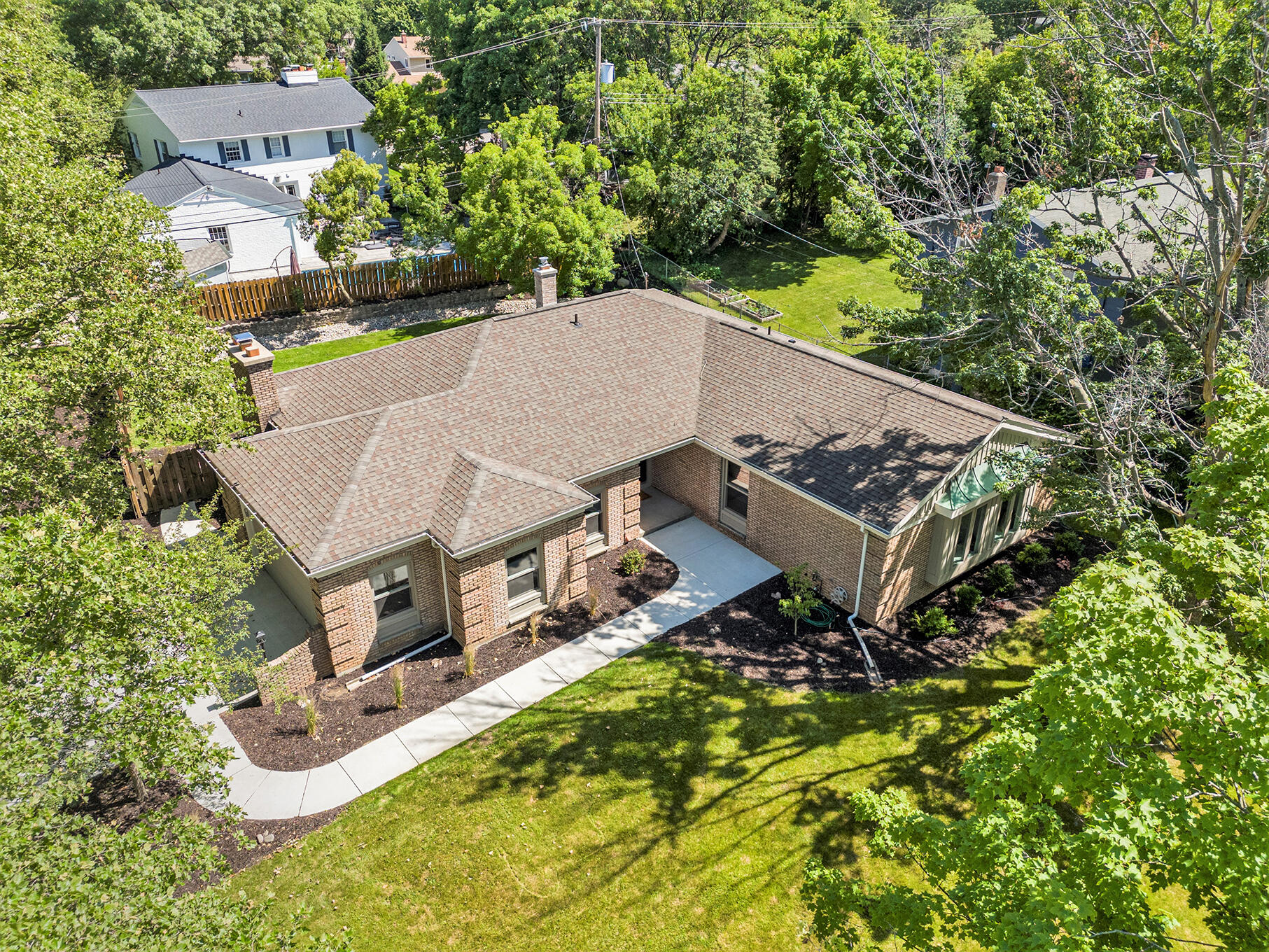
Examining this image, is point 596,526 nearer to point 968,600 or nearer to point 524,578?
point 524,578

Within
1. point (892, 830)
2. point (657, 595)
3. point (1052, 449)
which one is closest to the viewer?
point (892, 830)

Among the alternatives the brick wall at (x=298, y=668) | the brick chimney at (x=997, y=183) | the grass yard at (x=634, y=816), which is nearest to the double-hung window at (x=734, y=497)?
the grass yard at (x=634, y=816)

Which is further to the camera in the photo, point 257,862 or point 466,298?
point 466,298

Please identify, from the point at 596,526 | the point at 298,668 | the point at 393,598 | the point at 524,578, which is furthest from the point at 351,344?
the point at 298,668

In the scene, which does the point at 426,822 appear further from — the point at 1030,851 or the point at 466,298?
the point at 466,298

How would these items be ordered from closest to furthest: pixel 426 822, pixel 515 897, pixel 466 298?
pixel 515 897 → pixel 426 822 → pixel 466 298

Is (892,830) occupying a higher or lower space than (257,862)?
higher

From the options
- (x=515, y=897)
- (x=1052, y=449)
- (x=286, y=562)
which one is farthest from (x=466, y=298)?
(x=515, y=897)

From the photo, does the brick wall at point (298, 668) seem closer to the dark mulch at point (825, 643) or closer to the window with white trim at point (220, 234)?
the dark mulch at point (825, 643)
